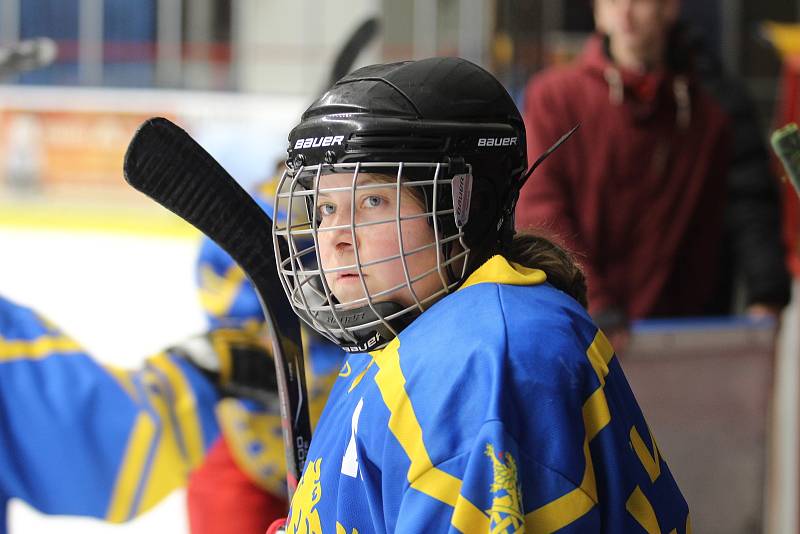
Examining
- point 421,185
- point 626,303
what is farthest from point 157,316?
point 421,185

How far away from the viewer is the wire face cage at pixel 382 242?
3.06 ft

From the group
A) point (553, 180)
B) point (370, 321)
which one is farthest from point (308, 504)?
point (553, 180)

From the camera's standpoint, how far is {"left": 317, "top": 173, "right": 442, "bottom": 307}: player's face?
0.94 m

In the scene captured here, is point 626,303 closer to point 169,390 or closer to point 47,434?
point 169,390

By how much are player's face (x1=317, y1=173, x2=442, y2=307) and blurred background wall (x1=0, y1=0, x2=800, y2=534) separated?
2148 mm

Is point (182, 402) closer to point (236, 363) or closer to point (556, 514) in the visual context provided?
point (236, 363)

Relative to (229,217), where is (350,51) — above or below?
above

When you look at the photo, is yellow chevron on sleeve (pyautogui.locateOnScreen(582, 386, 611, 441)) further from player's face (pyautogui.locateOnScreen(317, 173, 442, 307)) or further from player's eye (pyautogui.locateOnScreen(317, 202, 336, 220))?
player's eye (pyautogui.locateOnScreen(317, 202, 336, 220))

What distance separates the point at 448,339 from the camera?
2.76 feet

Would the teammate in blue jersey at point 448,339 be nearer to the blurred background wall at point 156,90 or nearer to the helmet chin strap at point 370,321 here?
the helmet chin strap at point 370,321

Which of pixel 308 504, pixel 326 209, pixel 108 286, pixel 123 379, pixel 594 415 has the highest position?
pixel 326 209

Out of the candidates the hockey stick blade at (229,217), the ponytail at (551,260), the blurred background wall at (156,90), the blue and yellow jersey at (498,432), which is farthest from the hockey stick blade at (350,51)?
the blue and yellow jersey at (498,432)

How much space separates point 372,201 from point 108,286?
151 inches

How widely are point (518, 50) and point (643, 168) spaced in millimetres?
1207
